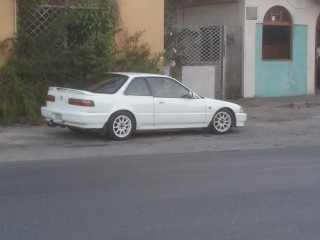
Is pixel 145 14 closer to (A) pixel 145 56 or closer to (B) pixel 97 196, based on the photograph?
(A) pixel 145 56

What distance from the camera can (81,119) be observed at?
42.0ft

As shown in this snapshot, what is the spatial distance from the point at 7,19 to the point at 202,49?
247 inches

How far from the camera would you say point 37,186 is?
8820 millimetres

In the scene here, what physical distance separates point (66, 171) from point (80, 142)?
129 inches

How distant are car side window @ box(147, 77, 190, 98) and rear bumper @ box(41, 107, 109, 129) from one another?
136 cm

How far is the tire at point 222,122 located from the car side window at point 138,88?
1.69 m

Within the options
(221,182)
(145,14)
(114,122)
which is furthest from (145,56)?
(221,182)

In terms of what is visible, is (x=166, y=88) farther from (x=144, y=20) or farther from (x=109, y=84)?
(x=144, y=20)

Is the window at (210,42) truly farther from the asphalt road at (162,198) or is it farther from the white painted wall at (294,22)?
the asphalt road at (162,198)

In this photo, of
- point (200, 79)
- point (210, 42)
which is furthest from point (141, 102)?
point (210, 42)

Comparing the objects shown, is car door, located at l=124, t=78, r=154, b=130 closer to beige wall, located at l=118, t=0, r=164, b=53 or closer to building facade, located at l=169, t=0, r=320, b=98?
beige wall, located at l=118, t=0, r=164, b=53

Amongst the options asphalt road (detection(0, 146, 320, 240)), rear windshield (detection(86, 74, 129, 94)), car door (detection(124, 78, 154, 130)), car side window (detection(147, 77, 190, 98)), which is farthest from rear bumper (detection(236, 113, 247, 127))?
asphalt road (detection(0, 146, 320, 240))

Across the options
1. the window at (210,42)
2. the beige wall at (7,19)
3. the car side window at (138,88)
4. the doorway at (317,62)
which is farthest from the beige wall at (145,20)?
the doorway at (317,62)

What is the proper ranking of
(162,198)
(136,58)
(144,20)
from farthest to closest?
(144,20), (136,58), (162,198)
